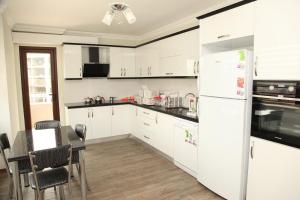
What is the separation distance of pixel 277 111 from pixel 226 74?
65cm

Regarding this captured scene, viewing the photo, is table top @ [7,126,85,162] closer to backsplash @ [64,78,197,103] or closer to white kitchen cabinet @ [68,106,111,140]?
white kitchen cabinet @ [68,106,111,140]

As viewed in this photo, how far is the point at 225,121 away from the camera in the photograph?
238 cm

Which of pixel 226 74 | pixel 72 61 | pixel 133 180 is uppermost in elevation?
pixel 72 61

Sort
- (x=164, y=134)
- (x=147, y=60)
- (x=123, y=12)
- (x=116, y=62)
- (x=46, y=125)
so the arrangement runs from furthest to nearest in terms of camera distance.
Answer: (x=116, y=62) → (x=147, y=60) → (x=164, y=134) → (x=46, y=125) → (x=123, y=12)

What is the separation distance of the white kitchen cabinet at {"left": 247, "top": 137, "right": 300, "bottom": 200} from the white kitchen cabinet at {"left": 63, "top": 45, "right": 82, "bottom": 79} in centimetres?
366

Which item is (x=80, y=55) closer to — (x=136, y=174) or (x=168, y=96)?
(x=168, y=96)

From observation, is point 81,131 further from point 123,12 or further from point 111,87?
point 111,87

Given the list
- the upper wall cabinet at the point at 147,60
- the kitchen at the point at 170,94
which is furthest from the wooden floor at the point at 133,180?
the upper wall cabinet at the point at 147,60

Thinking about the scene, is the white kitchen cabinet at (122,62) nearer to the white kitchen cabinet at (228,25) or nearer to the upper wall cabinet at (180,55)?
the upper wall cabinet at (180,55)

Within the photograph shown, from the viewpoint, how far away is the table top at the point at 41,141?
2.03m

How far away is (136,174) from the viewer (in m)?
3.17

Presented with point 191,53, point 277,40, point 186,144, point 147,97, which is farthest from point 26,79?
point 277,40

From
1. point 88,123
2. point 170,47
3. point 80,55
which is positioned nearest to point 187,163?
point 170,47

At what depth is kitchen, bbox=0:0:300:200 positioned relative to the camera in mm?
1969
